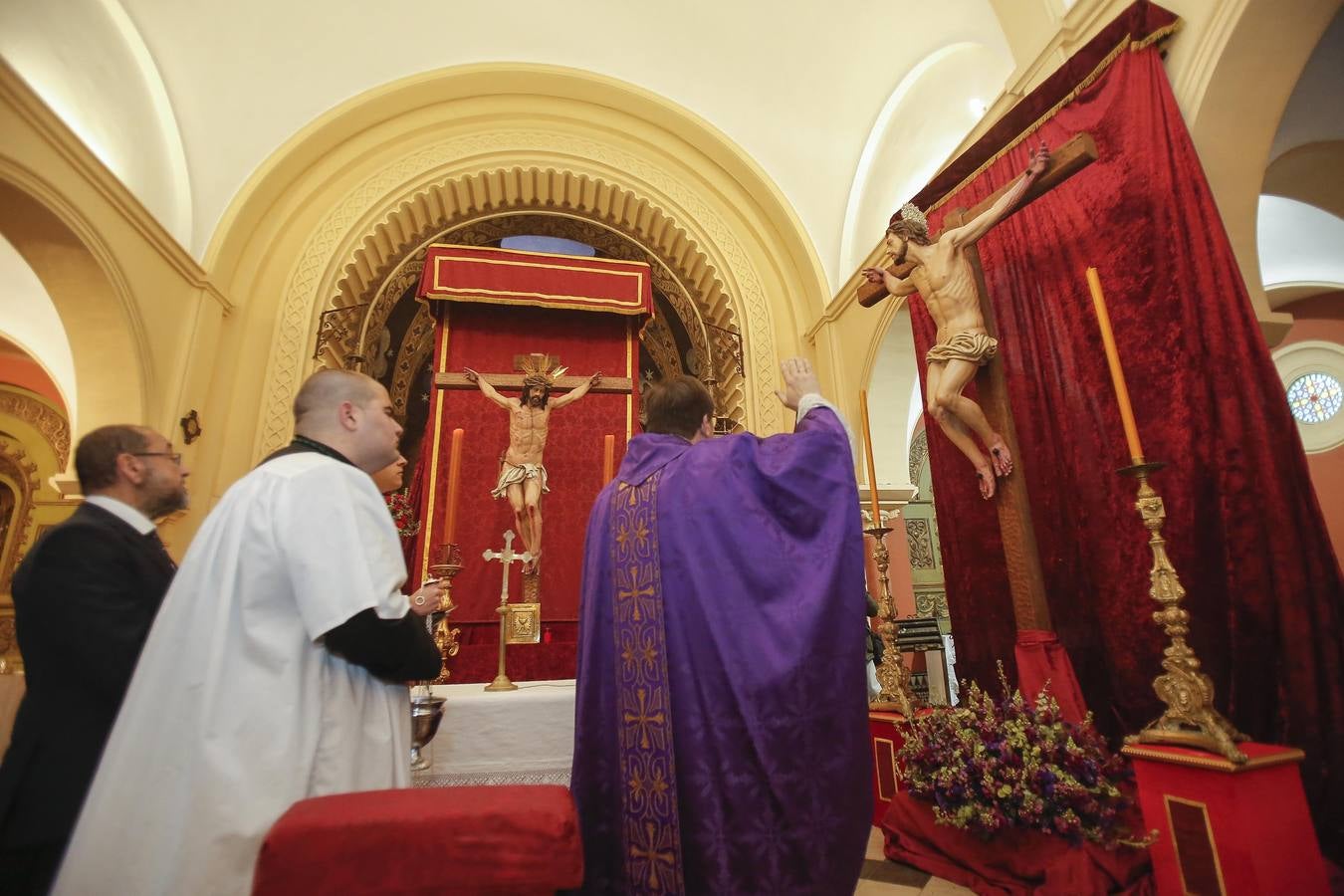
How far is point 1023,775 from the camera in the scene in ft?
8.21

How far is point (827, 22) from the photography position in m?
5.94

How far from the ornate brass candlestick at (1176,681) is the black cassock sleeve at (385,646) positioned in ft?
7.21

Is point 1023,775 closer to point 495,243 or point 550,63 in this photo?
point 550,63

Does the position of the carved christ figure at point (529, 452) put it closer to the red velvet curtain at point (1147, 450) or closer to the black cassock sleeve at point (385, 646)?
the red velvet curtain at point (1147, 450)

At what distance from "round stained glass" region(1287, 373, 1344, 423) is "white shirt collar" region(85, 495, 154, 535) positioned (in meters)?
11.5

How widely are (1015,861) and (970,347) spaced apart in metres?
2.30

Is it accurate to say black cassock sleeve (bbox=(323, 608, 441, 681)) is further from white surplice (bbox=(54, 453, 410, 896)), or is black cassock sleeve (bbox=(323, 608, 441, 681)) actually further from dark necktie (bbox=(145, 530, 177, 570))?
dark necktie (bbox=(145, 530, 177, 570))

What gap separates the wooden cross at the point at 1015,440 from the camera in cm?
317

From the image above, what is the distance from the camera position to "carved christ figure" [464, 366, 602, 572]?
525cm

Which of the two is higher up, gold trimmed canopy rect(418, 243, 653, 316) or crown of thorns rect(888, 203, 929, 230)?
gold trimmed canopy rect(418, 243, 653, 316)

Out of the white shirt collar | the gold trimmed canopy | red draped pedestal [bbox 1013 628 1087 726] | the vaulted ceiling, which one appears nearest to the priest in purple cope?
the white shirt collar

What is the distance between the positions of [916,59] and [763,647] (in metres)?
5.59

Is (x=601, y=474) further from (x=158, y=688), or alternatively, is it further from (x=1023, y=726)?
(x=158, y=688)

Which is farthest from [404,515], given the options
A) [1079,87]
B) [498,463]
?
[1079,87]
